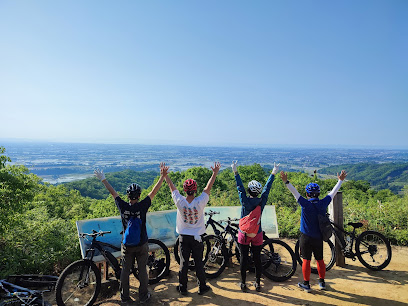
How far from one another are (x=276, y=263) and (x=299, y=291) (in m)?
0.74

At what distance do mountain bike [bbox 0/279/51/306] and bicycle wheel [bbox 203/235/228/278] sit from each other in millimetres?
3166

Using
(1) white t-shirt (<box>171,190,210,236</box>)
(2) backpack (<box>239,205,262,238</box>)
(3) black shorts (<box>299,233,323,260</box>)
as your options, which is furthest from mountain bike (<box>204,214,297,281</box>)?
(1) white t-shirt (<box>171,190,210,236</box>)

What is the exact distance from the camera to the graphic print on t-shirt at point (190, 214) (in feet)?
14.8

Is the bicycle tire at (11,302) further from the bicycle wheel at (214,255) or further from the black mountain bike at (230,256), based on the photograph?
the bicycle wheel at (214,255)

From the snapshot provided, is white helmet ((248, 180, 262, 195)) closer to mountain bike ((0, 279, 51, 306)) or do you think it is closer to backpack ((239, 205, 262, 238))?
backpack ((239, 205, 262, 238))

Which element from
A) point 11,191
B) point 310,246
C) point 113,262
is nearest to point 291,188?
point 310,246

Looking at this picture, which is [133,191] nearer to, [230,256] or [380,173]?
[230,256]

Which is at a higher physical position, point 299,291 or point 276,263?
point 276,263

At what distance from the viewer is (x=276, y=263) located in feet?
18.5

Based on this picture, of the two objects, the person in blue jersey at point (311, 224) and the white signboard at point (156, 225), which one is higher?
the person in blue jersey at point (311, 224)

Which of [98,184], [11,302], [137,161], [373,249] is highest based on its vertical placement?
[373,249]

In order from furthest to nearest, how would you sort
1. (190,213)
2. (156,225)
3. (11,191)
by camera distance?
(156,225) → (11,191) → (190,213)

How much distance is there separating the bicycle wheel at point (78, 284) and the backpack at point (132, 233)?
37.9 inches

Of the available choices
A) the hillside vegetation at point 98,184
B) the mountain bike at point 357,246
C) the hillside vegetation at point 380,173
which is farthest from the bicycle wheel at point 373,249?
the hillside vegetation at point 380,173
